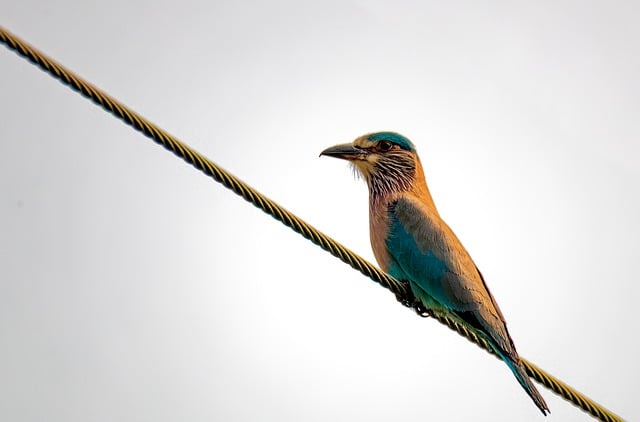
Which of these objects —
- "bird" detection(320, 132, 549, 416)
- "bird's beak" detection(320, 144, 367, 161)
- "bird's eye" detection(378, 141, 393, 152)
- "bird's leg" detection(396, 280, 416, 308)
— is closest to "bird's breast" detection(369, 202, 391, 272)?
"bird" detection(320, 132, 549, 416)

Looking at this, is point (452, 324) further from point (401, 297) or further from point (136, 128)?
point (136, 128)

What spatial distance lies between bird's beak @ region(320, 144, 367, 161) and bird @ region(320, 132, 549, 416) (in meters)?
0.01

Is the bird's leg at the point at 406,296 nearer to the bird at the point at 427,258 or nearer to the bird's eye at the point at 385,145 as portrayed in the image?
the bird at the point at 427,258

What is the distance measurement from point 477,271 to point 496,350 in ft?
3.63

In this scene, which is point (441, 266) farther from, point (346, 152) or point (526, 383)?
point (346, 152)

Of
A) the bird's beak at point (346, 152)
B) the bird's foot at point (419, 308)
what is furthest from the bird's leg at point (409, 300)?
the bird's beak at point (346, 152)

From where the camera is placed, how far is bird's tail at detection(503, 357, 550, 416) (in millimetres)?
5988

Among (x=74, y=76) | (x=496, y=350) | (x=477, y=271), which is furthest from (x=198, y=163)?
(x=477, y=271)

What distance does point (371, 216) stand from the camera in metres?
8.18

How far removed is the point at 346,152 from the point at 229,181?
4.12 metres

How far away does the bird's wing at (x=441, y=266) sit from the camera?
7.11m

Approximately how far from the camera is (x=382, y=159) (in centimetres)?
866

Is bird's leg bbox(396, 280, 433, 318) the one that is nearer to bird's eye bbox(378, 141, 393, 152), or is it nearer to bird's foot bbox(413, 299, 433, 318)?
bird's foot bbox(413, 299, 433, 318)

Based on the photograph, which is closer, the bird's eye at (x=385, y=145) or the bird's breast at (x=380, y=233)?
the bird's breast at (x=380, y=233)
